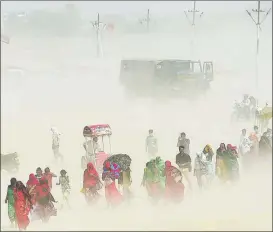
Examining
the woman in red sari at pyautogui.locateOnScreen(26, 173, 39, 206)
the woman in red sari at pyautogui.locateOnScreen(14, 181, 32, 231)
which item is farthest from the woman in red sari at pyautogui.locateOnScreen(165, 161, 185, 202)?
the woman in red sari at pyautogui.locateOnScreen(14, 181, 32, 231)

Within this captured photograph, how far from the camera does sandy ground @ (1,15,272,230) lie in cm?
1284

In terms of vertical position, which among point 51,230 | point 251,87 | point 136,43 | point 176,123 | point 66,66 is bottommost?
point 51,230

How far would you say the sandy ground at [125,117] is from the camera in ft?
42.1

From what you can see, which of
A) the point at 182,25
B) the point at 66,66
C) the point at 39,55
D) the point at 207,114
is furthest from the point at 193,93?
the point at 182,25

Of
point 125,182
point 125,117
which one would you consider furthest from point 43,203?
point 125,117

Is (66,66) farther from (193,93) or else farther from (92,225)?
(92,225)

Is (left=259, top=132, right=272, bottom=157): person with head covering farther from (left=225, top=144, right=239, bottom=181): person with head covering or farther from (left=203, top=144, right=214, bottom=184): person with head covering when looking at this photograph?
(left=203, top=144, right=214, bottom=184): person with head covering

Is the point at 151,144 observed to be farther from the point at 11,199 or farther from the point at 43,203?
the point at 11,199

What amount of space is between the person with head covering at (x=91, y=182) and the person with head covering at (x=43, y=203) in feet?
3.55

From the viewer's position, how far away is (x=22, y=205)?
11.9 metres

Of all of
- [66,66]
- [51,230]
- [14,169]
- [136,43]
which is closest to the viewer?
[51,230]

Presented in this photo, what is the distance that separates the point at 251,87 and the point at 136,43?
27.6 meters

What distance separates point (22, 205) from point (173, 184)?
3.48 metres

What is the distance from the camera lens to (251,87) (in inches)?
1658
